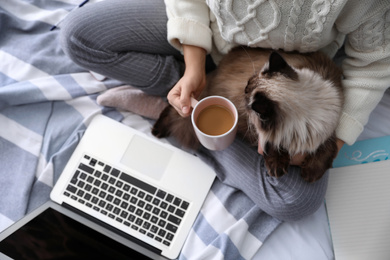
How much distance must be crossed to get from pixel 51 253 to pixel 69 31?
2.20ft

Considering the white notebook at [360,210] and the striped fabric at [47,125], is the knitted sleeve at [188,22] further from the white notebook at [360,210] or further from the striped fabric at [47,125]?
the white notebook at [360,210]

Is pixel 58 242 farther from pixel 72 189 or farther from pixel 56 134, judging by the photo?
pixel 56 134

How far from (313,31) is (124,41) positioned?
573 mm

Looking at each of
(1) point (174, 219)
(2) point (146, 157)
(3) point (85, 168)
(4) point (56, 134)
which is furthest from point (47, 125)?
(1) point (174, 219)

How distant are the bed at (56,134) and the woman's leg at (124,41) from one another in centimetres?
16

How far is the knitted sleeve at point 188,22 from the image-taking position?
0.93 m

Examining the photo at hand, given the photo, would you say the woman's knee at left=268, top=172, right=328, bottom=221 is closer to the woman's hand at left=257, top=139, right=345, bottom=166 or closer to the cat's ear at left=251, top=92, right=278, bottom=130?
the woman's hand at left=257, top=139, right=345, bottom=166

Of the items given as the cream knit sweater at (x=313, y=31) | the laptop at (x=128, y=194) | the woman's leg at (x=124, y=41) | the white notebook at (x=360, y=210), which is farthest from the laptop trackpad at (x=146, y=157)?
the white notebook at (x=360, y=210)

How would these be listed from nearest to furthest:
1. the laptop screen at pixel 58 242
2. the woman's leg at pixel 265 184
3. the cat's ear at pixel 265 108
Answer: the cat's ear at pixel 265 108 < the laptop screen at pixel 58 242 < the woman's leg at pixel 265 184

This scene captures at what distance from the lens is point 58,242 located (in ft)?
2.94

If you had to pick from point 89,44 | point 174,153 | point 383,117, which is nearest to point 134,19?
point 89,44

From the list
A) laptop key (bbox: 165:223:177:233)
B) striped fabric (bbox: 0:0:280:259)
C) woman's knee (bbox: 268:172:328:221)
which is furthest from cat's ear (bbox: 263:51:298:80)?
laptop key (bbox: 165:223:177:233)

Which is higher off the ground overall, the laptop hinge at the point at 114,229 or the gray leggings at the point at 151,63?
the gray leggings at the point at 151,63

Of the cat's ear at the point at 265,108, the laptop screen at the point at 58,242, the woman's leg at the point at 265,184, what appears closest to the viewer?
the cat's ear at the point at 265,108
